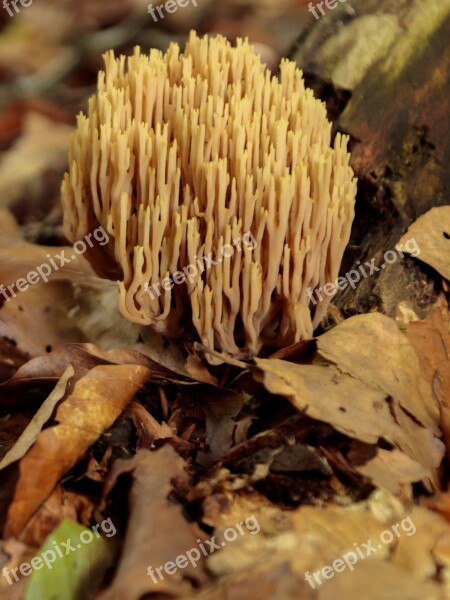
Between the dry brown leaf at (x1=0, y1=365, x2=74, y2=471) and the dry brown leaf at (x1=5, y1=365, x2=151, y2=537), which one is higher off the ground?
the dry brown leaf at (x1=0, y1=365, x2=74, y2=471)

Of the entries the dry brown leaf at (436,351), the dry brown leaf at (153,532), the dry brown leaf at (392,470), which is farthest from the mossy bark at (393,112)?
the dry brown leaf at (153,532)

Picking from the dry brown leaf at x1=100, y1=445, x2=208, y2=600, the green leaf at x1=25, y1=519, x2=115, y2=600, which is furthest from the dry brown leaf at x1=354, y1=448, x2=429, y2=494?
the green leaf at x1=25, y1=519, x2=115, y2=600

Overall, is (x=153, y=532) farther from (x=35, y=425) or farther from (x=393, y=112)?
(x=393, y=112)

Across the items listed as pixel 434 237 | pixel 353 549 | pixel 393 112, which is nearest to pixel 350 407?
pixel 353 549

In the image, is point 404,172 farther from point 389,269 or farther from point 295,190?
point 295,190

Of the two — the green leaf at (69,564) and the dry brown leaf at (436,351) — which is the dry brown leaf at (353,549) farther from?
the dry brown leaf at (436,351)

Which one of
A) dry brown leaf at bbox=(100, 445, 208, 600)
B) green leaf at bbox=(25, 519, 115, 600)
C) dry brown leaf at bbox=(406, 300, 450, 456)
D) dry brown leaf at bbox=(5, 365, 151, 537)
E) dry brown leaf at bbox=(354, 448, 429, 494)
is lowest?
dry brown leaf at bbox=(406, 300, 450, 456)

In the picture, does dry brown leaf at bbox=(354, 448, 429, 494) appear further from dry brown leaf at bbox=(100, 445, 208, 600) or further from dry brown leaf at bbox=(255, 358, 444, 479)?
dry brown leaf at bbox=(100, 445, 208, 600)
